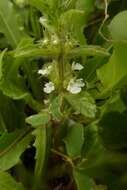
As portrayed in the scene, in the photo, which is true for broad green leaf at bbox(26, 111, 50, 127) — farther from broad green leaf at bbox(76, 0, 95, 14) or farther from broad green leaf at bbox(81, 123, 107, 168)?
broad green leaf at bbox(76, 0, 95, 14)

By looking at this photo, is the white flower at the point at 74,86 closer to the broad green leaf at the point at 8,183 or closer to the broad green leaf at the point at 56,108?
the broad green leaf at the point at 56,108

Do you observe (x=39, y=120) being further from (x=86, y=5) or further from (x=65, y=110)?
(x=86, y=5)

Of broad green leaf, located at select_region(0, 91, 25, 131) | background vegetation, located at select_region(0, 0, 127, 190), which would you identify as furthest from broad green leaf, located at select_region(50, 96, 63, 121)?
broad green leaf, located at select_region(0, 91, 25, 131)

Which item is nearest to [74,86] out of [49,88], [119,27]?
[49,88]

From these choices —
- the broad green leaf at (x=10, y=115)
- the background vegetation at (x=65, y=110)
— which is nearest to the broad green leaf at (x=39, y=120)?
the background vegetation at (x=65, y=110)

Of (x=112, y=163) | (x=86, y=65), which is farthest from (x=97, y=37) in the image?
(x=112, y=163)

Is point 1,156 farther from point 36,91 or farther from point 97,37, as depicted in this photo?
point 97,37

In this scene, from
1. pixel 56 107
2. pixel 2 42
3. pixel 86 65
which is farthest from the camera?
pixel 2 42
